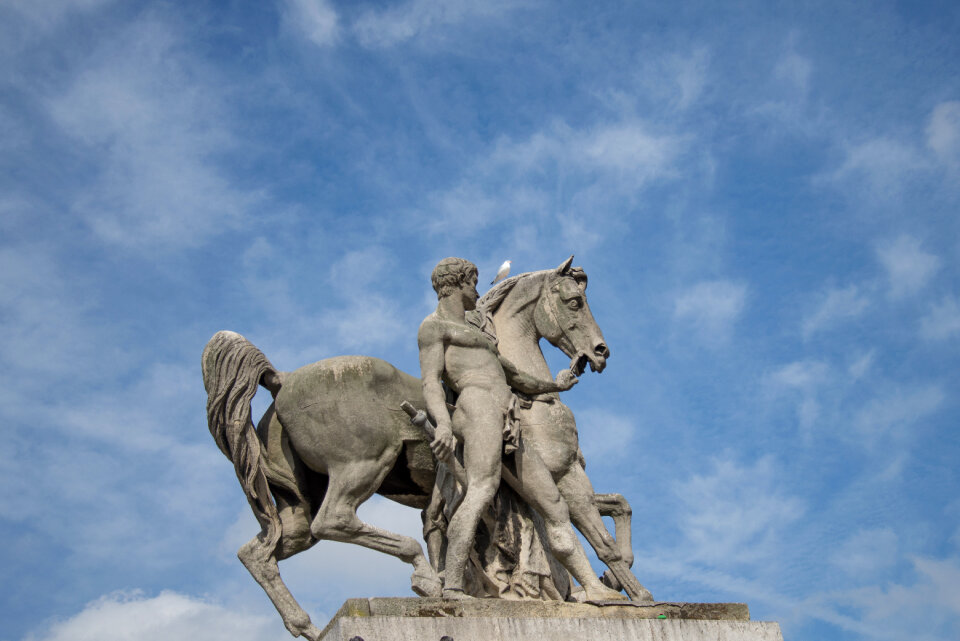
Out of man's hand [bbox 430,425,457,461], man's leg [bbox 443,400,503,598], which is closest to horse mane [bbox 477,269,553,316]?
man's leg [bbox 443,400,503,598]

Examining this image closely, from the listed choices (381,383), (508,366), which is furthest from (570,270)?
(381,383)

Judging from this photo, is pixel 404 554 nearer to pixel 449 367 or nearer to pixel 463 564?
pixel 463 564

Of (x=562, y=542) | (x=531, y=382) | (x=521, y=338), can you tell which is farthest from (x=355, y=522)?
(x=521, y=338)

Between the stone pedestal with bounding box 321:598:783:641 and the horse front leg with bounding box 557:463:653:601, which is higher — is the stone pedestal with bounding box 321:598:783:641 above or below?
below

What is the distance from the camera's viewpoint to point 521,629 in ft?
24.8

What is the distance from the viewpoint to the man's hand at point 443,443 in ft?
27.0

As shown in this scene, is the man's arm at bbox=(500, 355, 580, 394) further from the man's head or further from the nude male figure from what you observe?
the man's head

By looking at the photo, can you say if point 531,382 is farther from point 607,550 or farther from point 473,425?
point 607,550

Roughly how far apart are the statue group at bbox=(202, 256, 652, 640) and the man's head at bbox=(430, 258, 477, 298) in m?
0.01

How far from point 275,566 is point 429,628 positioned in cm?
214

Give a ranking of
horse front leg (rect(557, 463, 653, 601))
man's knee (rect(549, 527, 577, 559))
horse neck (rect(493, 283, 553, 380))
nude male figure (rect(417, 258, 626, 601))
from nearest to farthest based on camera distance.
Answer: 1. nude male figure (rect(417, 258, 626, 601))
2. man's knee (rect(549, 527, 577, 559))
3. horse front leg (rect(557, 463, 653, 601))
4. horse neck (rect(493, 283, 553, 380))

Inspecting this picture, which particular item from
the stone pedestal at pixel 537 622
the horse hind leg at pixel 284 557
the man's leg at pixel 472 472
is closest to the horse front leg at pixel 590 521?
the stone pedestal at pixel 537 622

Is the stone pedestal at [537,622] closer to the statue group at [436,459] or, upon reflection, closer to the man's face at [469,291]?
the statue group at [436,459]

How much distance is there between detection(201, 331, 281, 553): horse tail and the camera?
29.6ft
